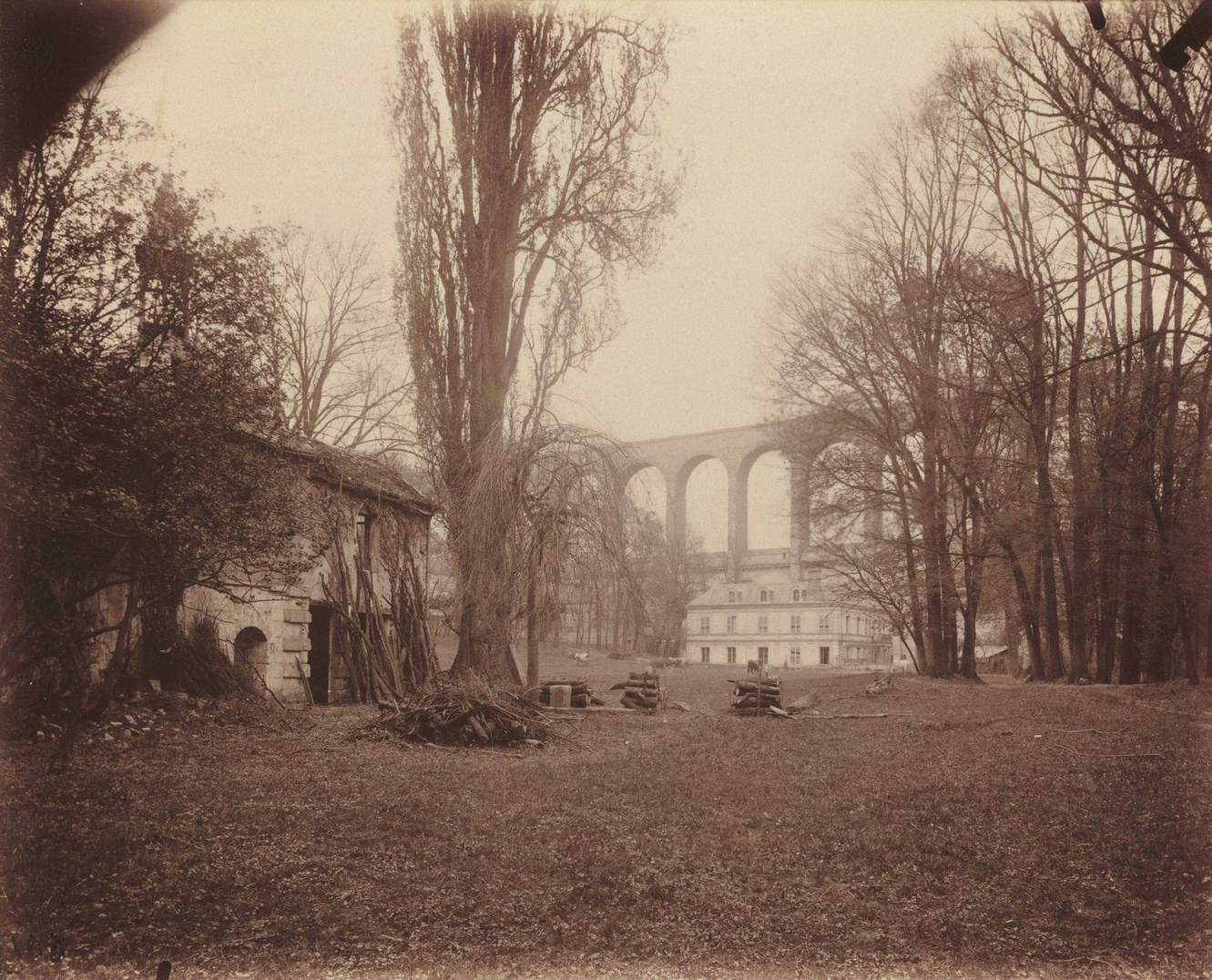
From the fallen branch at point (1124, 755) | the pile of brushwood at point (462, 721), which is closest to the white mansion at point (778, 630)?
the pile of brushwood at point (462, 721)

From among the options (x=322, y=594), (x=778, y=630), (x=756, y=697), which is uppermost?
(x=322, y=594)

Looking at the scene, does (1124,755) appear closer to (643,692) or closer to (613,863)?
(613,863)

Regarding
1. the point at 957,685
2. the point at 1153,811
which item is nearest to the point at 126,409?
the point at 1153,811

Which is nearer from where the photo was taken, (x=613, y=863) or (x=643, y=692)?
(x=613, y=863)

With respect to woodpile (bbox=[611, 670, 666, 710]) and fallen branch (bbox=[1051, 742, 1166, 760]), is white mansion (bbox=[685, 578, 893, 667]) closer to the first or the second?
woodpile (bbox=[611, 670, 666, 710])

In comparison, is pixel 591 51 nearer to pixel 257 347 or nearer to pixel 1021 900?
pixel 257 347

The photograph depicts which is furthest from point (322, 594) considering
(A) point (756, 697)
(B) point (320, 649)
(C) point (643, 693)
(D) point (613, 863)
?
(D) point (613, 863)
